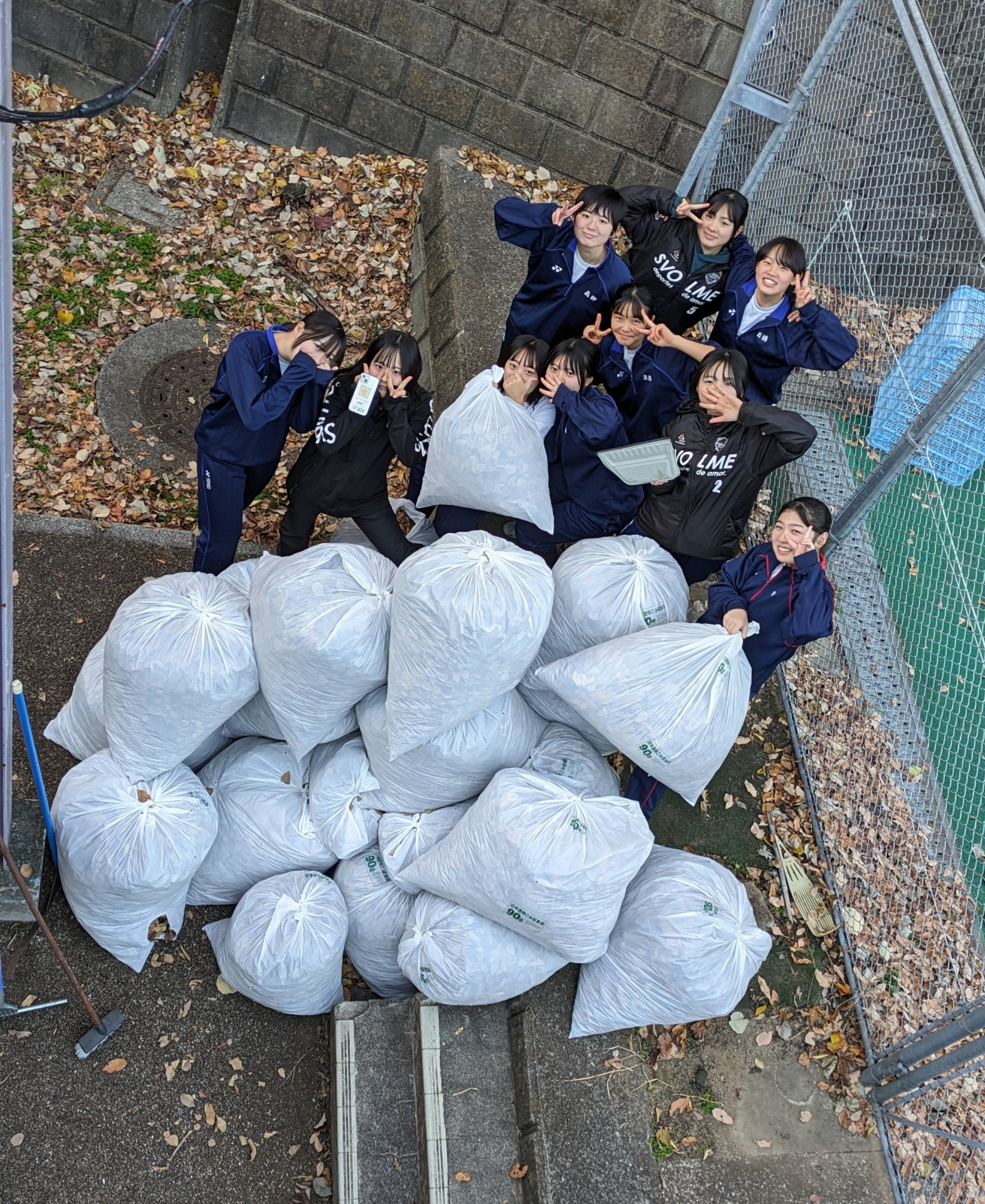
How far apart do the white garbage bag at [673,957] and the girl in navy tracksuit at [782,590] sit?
79 centimetres

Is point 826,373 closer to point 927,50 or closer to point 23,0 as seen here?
point 927,50

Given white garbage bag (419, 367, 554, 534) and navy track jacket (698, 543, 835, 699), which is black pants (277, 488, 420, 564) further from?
navy track jacket (698, 543, 835, 699)

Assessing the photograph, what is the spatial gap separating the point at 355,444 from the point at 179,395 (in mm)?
2010

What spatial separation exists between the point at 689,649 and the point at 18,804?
2411mm

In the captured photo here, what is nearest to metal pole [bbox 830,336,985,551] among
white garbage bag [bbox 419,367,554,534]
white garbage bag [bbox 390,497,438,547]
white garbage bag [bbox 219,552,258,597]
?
white garbage bag [bbox 419,367,554,534]

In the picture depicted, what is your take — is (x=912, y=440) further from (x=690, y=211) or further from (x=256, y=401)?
(x=256, y=401)

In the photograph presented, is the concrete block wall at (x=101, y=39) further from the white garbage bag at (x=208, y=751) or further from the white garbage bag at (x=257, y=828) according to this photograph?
the white garbage bag at (x=257, y=828)

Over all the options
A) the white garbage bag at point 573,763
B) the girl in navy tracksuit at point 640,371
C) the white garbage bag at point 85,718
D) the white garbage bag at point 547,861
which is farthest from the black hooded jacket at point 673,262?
the white garbage bag at point 85,718

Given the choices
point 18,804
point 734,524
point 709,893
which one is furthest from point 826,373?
point 18,804

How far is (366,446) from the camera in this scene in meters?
4.00

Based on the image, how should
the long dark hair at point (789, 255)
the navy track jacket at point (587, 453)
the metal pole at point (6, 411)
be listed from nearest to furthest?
the metal pole at point (6, 411) < the navy track jacket at point (587, 453) < the long dark hair at point (789, 255)

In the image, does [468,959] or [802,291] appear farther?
[802,291]

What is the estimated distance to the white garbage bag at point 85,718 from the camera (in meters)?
3.61

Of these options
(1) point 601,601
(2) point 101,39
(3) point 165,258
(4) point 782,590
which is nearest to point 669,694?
(1) point 601,601
